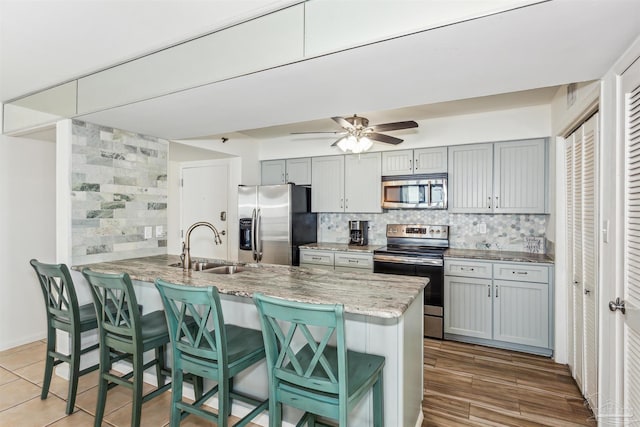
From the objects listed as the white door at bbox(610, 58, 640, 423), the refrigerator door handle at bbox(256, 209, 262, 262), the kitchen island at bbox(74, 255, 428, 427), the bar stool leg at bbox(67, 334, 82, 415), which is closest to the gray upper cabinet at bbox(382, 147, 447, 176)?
the refrigerator door handle at bbox(256, 209, 262, 262)

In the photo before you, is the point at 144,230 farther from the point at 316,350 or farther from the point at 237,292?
the point at 316,350

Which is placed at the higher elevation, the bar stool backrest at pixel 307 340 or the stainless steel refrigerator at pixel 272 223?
the stainless steel refrigerator at pixel 272 223

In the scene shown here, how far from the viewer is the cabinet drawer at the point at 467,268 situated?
3383mm

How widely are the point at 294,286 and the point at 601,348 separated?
1.77 metres

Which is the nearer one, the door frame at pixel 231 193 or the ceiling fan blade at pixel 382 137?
the ceiling fan blade at pixel 382 137

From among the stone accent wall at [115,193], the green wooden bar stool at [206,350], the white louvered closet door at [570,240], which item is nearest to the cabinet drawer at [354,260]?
the white louvered closet door at [570,240]

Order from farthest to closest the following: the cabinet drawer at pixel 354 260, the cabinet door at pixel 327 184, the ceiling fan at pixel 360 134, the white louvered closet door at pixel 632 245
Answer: the cabinet door at pixel 327 184
the cabinet drawer at pixel 354 260
the ceiling fan at pixel 360 134
the white louvered closet door at pixel 632 245


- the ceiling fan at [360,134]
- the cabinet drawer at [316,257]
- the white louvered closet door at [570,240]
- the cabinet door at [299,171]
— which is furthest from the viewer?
the cabinet door at [299,171]

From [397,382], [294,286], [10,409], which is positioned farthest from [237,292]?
[10,409]

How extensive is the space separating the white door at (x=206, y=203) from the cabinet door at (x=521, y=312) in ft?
11.8

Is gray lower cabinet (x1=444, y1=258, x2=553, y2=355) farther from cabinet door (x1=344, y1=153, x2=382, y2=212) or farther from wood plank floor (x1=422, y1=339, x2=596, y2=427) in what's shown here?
cabinet door (x1=344, y1=153, x2=382, y2=212)

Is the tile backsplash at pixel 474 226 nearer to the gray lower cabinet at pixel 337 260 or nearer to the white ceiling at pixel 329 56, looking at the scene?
the gray lower cabinet at pixel 337 260

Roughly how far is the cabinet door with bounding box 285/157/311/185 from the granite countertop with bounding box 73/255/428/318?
2.17 m

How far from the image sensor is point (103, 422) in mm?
2158
